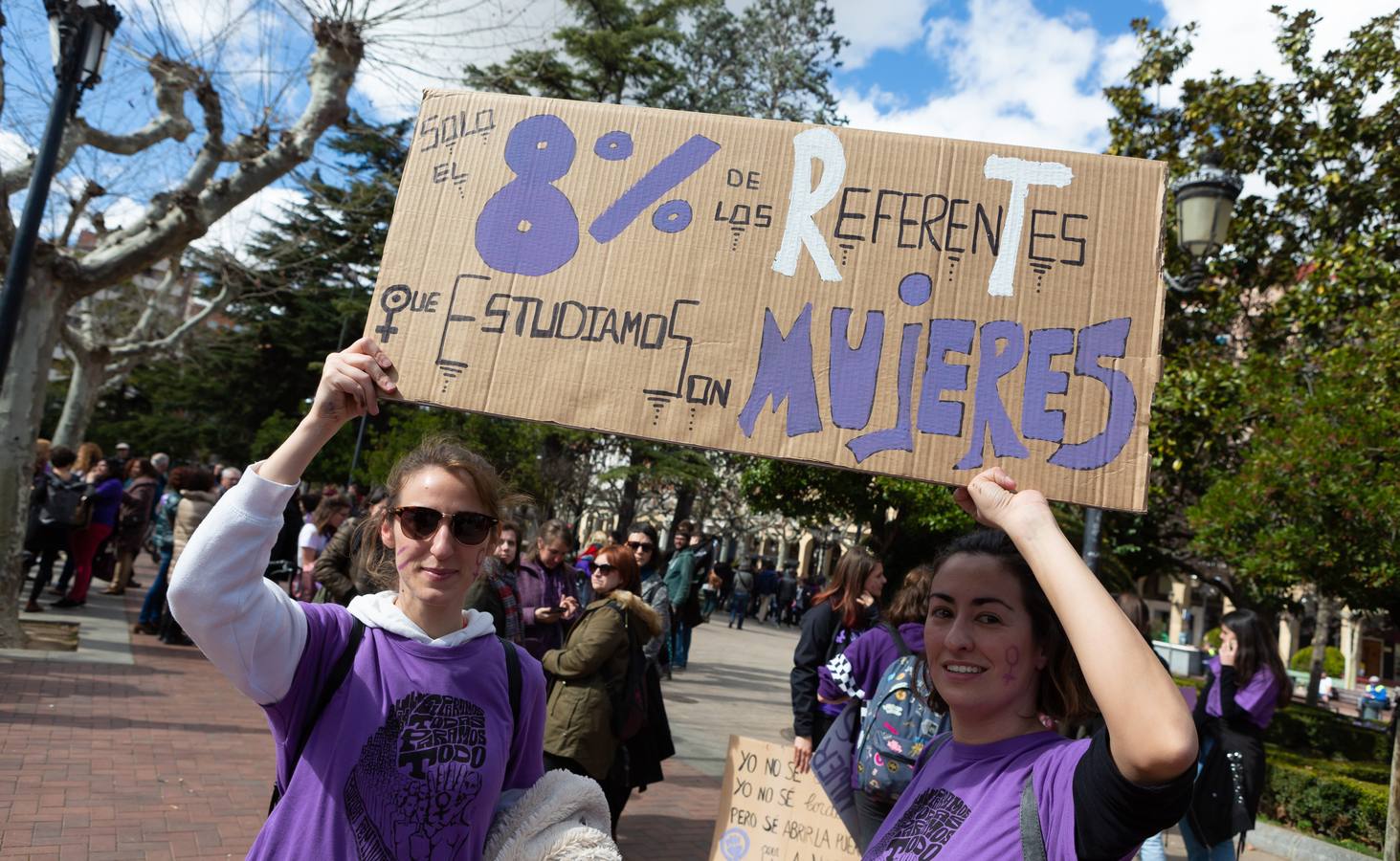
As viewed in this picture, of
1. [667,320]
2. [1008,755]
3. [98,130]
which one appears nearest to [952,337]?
[667,320]

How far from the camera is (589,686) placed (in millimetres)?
4746

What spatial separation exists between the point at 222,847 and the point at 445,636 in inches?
148

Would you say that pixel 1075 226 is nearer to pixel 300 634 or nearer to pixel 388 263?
pixel 388 263

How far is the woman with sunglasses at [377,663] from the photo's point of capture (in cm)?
178

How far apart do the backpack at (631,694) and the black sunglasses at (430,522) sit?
281cm

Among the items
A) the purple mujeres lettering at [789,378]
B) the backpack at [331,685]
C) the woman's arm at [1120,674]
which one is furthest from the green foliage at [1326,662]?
the backpack at [331,685]

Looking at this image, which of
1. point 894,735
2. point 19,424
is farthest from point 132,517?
point 894,735

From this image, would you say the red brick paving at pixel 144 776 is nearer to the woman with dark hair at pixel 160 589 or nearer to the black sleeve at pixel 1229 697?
the woman with dark hair at pixel 160 589

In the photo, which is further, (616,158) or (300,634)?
(616,158)

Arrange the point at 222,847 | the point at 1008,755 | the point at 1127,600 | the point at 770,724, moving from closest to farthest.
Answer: the point at 1008,755 < the point at 222,847 < the point at 1127,600 < the point at 770,724

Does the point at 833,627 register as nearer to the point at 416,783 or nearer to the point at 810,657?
the point at 810,657

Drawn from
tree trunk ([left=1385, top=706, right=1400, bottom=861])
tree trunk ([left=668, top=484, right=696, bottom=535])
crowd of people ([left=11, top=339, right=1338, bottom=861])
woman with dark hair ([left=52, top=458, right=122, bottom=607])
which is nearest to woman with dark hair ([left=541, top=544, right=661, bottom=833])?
crowd of people ([left=11, top=339, right=1338, bottom=861])

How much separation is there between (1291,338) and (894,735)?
14.3 m

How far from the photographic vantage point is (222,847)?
16.2 feet
